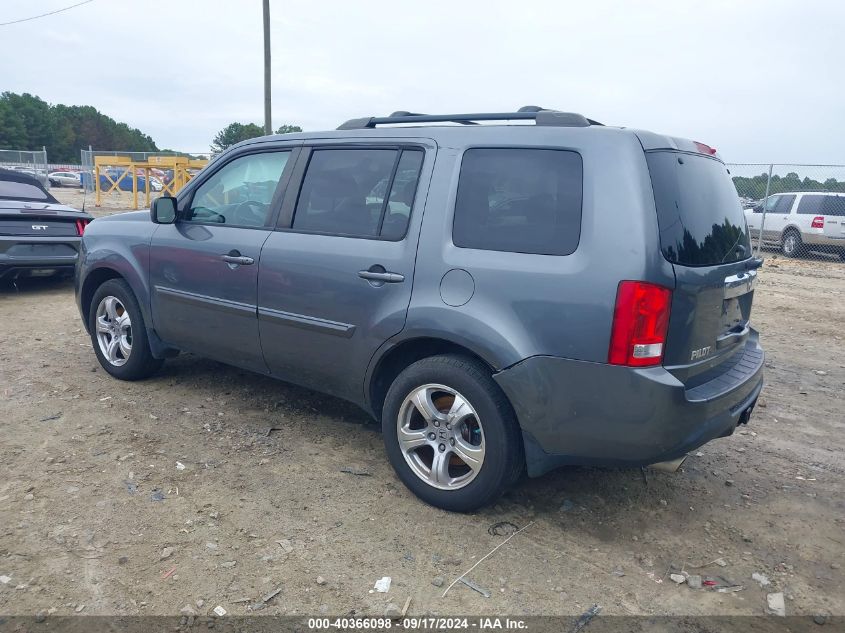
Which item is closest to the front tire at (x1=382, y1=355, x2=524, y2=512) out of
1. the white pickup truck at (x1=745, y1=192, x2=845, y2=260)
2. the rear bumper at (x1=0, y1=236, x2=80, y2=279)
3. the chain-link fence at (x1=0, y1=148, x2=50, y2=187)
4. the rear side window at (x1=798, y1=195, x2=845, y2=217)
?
the rear bumper at (x1=0, y1=236, x2=80, y2=279)

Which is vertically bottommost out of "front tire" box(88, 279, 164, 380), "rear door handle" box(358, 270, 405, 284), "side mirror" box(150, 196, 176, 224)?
"front tire" box(88, 279, 164, 380)

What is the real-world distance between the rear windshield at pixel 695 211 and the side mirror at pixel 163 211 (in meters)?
3.14

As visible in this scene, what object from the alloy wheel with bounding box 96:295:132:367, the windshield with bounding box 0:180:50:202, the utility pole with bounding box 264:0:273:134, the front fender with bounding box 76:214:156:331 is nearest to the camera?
the front fender with bounding box 76:214:156:331

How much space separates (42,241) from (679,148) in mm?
7375

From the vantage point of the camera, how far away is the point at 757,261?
364 centimetres

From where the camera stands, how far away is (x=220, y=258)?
13.7 ft

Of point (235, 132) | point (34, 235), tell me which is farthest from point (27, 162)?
point (235, 132)

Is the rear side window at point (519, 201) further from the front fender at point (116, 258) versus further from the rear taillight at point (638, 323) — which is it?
the front fender at point (116, 258)

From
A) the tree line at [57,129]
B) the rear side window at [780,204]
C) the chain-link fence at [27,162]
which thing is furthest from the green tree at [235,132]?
the rear side window at [780,204]

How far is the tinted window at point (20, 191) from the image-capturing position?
27.8 feet

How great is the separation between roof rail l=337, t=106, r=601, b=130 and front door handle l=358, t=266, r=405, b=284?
904mm

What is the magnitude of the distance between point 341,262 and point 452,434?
109 cm

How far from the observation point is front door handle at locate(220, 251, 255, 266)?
4020mm

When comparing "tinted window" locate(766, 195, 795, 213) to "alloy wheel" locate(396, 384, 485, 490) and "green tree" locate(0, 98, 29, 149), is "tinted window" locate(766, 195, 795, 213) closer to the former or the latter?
"alloy wheel" locate(396, 384, 485, 490)
